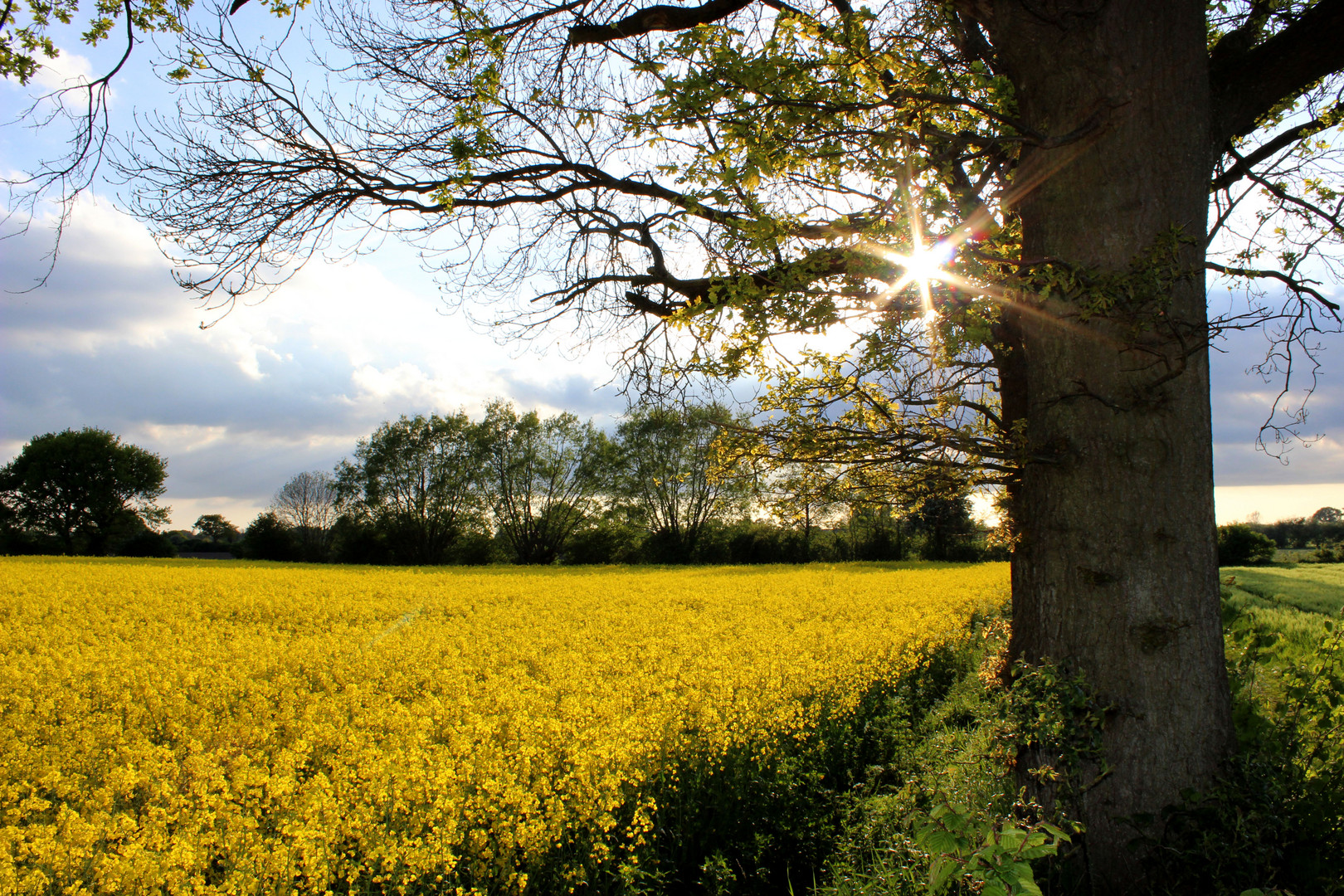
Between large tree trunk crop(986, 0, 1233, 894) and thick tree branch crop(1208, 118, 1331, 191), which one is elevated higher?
thick tree branch crop(1208, 118, 1331, 191)

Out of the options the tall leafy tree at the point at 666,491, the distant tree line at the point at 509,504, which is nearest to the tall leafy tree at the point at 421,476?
the distant tree line at the point at 509,504

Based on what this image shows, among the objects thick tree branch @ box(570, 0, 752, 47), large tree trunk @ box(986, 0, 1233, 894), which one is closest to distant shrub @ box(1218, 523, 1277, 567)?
large tree trunk @ box(986, 0, 1233, 894)

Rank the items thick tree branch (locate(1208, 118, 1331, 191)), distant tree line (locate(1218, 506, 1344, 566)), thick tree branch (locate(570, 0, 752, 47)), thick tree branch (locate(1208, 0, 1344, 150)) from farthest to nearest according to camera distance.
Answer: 1. distant tree line (locate(1218, 506, 1344, 566))
2. thick tree branch (locate(570, 0, 752, 47))
3. thick tree branch (locate(1208, 118, 1331, 191))
4. thick tree branch (locate(1208, 0, 1344, 150))

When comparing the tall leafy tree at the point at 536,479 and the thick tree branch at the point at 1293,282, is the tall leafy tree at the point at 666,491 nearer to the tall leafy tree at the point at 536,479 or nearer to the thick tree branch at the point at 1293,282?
the tall leafy tree at the point at 536,479

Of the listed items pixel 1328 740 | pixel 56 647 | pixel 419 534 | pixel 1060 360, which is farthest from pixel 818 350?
pixel 419 534

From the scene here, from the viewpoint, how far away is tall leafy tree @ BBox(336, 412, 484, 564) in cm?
4025

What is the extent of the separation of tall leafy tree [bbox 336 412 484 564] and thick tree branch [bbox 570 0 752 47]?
3812 cm

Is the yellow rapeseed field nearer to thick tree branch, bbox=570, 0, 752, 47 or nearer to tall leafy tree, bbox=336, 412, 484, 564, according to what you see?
thick tree branch, bbox=570, 0, 752, 47

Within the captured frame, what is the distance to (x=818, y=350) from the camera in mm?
3496

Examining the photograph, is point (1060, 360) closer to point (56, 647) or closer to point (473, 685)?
Result: point (473, 685)

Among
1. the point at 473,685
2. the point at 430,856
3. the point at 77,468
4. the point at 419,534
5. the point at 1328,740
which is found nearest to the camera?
the point at 430,856

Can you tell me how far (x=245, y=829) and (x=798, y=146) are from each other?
4466 millimetres

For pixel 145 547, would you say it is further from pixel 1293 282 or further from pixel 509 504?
pixel 1293 282

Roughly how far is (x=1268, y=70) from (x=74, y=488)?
57099 millimetres
